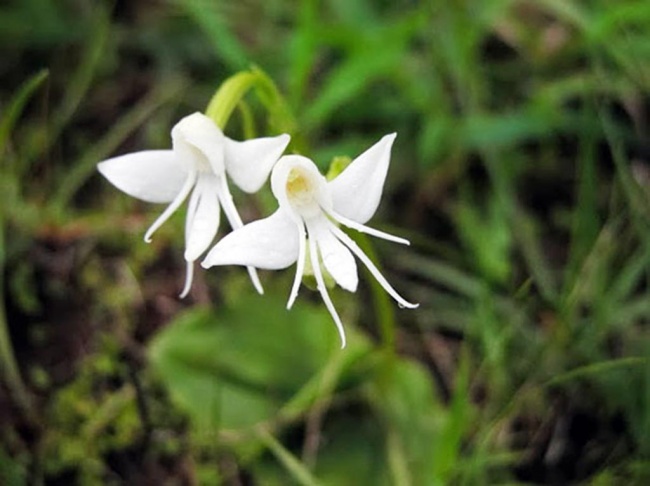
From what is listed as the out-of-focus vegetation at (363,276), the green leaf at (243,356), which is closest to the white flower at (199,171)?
the out-of-focus vegetation at (363,276)

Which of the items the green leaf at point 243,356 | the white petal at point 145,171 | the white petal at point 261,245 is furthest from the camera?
the green leaf at point 243,356

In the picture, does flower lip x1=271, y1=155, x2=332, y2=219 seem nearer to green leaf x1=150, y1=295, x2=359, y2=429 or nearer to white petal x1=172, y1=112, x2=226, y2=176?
white petal x1=172, y1=112, x2=226, y2=176

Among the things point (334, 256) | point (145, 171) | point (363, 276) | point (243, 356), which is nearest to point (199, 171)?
point (145, 171)

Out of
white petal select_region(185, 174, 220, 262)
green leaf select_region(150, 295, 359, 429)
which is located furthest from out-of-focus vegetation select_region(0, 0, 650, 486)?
white petal select_region(185, 174, 220, 262)

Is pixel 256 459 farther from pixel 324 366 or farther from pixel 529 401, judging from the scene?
pixel 529 401

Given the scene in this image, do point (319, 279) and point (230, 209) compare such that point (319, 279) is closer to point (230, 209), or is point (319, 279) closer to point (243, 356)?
point (230, 209)

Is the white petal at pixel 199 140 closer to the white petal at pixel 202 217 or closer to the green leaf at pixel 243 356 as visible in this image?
the white petal at pixel 202 217
